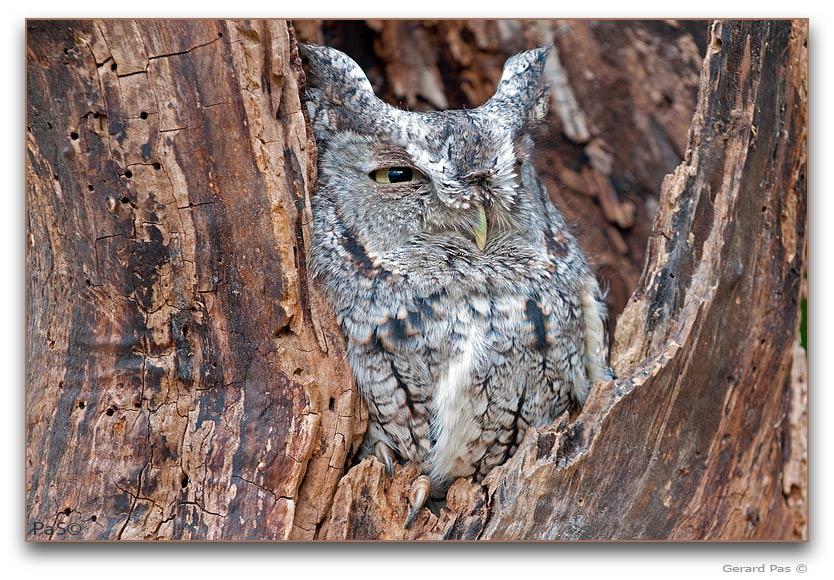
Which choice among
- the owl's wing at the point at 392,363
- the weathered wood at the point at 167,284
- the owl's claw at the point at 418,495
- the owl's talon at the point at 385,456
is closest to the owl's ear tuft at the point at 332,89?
the weathered wood at the point at 167,284

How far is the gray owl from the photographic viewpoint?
2.05m

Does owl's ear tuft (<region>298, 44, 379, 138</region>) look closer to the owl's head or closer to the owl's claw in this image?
the owl's head

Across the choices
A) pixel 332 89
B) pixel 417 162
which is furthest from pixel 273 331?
pixel 332 89

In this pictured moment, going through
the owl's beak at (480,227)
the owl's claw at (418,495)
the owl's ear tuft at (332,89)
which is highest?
the owl's ear tuft at (332,89)

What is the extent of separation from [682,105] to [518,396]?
155 cm

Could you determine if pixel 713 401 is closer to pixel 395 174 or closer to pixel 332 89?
pixel 395 174

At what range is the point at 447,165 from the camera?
1.95 metres

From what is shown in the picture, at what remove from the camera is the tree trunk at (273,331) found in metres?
1.96

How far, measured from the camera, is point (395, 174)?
2047mm

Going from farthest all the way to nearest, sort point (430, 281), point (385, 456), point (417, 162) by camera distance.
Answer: point (385, 456) < point (430, 281) < point (417, 162)

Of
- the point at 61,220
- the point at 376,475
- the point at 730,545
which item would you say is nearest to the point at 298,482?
the point at 376,475

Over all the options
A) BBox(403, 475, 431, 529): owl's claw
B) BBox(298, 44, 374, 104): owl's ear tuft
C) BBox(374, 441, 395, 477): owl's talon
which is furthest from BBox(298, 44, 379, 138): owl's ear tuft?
BBox(403, 475, 431, 529): owl's claw

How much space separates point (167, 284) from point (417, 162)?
71cm

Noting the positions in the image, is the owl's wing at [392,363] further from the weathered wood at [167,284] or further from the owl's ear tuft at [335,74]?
the owl's ear tuft at [335,74]
